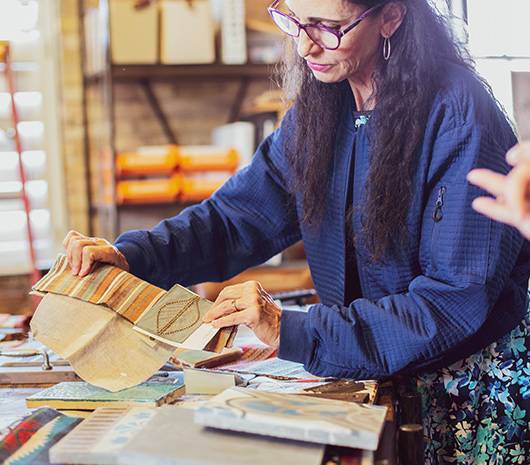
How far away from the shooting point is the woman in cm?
107

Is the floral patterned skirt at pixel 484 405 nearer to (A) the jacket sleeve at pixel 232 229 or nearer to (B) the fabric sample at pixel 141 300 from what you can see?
(B) the fabric sample at pixel 141 300

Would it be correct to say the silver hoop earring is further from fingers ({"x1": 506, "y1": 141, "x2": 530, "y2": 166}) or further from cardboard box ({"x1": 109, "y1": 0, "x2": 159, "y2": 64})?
cardboard box ({"x1": 109, "y1": 0, "x2": 159, "y2": 64})

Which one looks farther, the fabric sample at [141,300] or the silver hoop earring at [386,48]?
the silver hoop earring at [386,48]

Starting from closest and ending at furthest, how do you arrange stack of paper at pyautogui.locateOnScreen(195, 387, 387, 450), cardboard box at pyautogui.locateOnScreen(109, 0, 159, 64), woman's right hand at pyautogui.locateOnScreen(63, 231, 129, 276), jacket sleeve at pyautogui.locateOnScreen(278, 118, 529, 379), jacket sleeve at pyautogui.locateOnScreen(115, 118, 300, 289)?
stack of paper at pyautogui.locateOnScreen(195, 387, 387, 450) → jacket sleeve at pyautogui.locateOnScreen(278, 118, 529, 379) → woman's right hand at pyautogui.locateOnScreen(63, 231, 129, 276) → jacket sleeve at pyautogui.locateOnScreen(115, 118, 300, 289) → cardboard box at pyautogui.locateOnScreen(109, 0, 159, 64)

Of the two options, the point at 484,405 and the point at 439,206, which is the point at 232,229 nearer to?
the point at 439,206

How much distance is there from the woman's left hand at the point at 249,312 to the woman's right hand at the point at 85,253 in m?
0.32

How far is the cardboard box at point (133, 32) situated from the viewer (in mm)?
3277

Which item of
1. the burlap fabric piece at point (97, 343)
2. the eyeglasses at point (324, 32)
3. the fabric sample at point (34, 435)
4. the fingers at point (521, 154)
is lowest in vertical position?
the fabric sample at point (34, 435)

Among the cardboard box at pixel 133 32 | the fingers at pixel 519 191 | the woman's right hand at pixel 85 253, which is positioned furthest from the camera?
the cardboard box at pixel 133 32

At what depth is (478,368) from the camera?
1.18 meters

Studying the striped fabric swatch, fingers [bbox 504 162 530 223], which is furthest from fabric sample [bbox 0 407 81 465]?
fingers [bbox 504 162 530 223]

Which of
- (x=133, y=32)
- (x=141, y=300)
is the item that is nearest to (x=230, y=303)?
(x=141, y=300)

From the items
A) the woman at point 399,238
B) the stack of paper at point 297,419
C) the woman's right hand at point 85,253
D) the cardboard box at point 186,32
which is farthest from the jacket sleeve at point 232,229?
the cardboard box at point 186,32

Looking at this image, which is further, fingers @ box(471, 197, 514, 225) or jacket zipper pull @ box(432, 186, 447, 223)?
jacket zipper pull @ box(432, 186, 447, 223)
